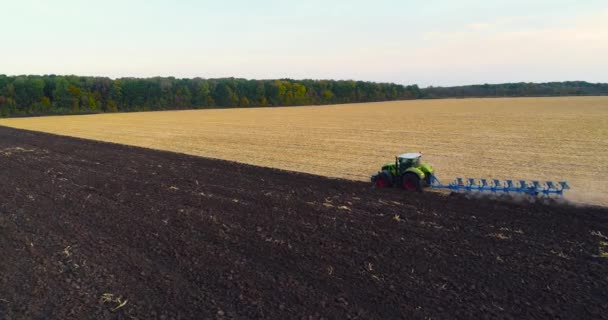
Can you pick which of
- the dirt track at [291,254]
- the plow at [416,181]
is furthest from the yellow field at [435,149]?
the dirt track at [291,254]

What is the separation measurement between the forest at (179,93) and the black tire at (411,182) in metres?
69.1

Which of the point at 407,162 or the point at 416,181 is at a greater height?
the point at 407,162

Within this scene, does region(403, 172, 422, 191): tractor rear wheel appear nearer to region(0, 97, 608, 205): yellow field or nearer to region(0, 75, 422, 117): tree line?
region(0, 97, 608, 205): yellow field

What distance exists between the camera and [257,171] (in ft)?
60.4

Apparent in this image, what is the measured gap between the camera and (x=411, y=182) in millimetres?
14359

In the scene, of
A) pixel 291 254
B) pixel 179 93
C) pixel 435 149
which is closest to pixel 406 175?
pixel 291 254

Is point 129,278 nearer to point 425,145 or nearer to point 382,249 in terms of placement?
point 382,249

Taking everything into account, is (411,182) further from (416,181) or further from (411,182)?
(416,181)

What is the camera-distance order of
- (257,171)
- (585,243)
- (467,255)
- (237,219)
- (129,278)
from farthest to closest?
(257,171) < (237,219) < (585,243) < (467,255) < (129,278)

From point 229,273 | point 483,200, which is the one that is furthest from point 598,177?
point 229,273

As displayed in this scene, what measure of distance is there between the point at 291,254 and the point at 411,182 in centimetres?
692

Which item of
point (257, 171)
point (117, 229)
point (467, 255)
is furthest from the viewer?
point (257, 171)

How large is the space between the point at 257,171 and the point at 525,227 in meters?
10.9

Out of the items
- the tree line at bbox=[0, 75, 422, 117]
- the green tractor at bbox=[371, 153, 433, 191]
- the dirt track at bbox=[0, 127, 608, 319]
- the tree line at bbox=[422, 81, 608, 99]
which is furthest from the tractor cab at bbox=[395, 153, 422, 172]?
the tree line at bbox=[422, 81, 608, 99]
